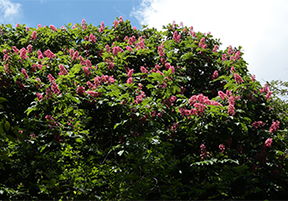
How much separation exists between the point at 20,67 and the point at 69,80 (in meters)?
1.05

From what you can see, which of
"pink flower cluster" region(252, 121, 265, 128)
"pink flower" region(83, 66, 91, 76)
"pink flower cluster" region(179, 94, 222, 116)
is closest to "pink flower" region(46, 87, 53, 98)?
"pink flower" region(83, 66, 91, 76)

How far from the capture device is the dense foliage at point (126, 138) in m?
4.11

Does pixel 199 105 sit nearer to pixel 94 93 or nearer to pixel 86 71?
pixel 94 93

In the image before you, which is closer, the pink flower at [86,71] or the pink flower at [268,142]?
the pink flower at [268,142]

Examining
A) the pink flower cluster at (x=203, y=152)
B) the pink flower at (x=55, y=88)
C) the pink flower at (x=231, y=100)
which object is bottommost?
the pink flower cluster at (x=203, y=152)

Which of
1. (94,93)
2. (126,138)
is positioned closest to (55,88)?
(94,93)

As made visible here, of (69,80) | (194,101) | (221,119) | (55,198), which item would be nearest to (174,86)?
(194,101)

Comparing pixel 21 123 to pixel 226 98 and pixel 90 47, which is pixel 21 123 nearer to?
pixel 90 47

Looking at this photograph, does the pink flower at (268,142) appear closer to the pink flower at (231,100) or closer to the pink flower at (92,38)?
the pink flower at (231,100)

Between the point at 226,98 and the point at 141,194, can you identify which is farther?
the point at 226,98

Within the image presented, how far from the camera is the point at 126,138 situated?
14.6 feet

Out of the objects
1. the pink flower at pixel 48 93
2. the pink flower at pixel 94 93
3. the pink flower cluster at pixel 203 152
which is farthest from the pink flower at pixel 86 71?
the pink flower cluster at pixel 203 152

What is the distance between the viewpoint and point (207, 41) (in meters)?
7.74

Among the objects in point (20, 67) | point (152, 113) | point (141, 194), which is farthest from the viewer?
point (20, 67)
